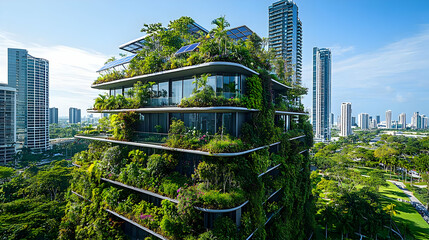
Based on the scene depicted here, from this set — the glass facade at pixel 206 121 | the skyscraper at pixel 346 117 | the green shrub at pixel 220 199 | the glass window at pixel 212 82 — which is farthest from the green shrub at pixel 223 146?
the skyscraper at pixel 346 117

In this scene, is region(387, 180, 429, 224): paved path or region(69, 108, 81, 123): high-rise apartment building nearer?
region(387, 180, 429, 224): paved path

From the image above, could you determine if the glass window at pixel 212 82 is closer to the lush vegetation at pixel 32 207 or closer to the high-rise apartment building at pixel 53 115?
the lush vegetation at pixel 32 207

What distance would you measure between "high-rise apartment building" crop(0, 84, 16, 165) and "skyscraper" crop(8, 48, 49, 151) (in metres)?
10.8

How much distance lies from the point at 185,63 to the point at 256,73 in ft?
18.3

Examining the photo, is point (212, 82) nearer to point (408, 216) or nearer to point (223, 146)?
point (223, 146)

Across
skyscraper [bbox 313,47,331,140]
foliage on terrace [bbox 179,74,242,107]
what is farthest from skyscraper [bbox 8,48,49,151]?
skyscraper [bbox 313,47,331,140]

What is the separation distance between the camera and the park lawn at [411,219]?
2844 cm

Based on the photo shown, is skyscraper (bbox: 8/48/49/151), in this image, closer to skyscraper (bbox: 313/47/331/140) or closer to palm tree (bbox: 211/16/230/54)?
palm tree (bbox: 211/16/230/54)

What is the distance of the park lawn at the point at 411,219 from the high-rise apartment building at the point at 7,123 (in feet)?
277

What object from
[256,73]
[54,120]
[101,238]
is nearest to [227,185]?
[256,73]

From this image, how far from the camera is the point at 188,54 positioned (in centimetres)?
1605

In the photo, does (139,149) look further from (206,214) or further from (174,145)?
(206,214)

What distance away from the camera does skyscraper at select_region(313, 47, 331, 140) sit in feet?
345

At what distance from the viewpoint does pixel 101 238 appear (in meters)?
16.5
